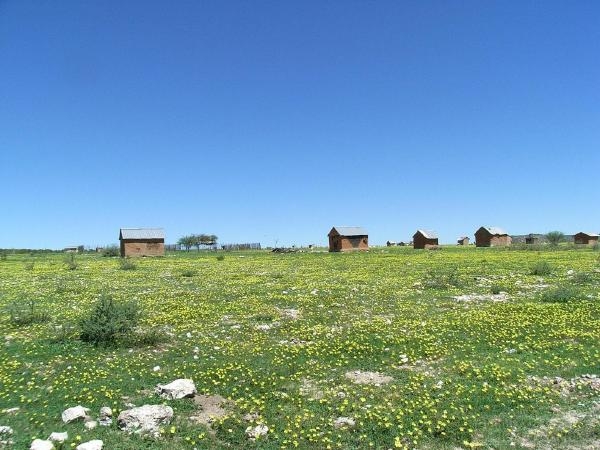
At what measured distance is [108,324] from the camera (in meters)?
13.0

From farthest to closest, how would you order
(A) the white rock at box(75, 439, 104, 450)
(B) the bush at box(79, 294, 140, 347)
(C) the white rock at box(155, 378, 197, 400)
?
(B) the bush at box(79, 294, 140, 347) → (C) the white rock at box(155, 378, 197, 400) → (A) the white rock at box(75, 439, 104, 450)

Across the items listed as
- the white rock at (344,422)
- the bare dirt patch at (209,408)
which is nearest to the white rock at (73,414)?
the bare dirt patch at (209,408)

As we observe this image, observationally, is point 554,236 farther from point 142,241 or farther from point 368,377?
point 368,377

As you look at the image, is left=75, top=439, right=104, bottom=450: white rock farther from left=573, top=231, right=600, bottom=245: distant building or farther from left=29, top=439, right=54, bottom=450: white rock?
left=573, top=231, right=600, bottom=245: distant building

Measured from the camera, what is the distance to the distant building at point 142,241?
7650cm

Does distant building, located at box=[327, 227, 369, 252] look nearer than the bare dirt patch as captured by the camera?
No

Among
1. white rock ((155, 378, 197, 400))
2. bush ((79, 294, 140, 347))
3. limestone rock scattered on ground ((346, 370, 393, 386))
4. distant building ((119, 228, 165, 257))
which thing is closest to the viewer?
white rock ((155, 378, 197, 400))

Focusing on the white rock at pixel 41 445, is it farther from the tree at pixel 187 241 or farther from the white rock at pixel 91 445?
the tree at pixel 187 241

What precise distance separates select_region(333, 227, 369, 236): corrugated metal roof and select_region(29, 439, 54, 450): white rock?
276ft

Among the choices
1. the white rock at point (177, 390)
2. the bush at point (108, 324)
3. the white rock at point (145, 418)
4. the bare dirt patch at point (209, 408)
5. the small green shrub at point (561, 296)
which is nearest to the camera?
the white rock at point (145, 418)

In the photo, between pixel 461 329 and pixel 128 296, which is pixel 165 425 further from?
pixel 128 296

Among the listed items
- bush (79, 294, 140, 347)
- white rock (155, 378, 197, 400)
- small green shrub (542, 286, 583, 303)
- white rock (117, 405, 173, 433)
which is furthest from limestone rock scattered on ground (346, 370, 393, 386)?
small green shrub (542, 286, 583, 303)

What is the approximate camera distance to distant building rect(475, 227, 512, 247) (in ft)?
361

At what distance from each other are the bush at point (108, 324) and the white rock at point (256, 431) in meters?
6.58
